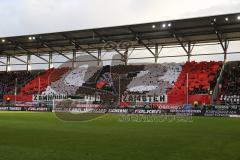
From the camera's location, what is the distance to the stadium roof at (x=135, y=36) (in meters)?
49.3

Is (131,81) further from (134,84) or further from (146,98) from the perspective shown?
(146,98)

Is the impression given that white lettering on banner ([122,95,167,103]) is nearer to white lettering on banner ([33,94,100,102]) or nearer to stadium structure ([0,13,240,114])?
stadium structure ([0,13,240,114])

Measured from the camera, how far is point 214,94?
4744 centimetres

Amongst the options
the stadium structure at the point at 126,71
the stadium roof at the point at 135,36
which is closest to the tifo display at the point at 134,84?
the stadium structure at the point at 126,71

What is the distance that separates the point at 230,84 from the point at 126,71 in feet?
54.0

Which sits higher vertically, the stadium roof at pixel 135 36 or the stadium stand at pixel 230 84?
the stadium roof at pixel 135 36

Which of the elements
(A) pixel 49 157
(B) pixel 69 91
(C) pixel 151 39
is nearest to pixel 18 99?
(B) pixel 69 91

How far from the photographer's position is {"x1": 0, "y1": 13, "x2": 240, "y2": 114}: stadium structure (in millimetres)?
48747

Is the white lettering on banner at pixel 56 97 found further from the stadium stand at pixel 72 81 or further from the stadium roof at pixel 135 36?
the stadium roof at pixel 135 36

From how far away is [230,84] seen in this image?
1923 inches

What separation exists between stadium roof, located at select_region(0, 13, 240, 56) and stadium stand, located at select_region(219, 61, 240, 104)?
11.7 ft

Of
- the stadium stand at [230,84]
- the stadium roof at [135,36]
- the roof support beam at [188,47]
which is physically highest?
the stadium roof at [135,36]

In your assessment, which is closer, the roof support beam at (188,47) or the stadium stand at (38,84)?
the roof support beam at (188,47)

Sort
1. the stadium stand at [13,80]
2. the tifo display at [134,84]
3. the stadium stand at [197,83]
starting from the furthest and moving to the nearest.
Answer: the stadium stand at [13,80] < the tifo display at [134,84] < the stadium stand at [197,83]
